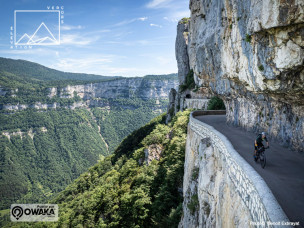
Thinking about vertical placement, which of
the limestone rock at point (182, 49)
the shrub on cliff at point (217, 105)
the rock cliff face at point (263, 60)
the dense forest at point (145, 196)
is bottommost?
the dense forest at point (145, 196)

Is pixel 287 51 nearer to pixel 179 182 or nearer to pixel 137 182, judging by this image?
pixel 179 182

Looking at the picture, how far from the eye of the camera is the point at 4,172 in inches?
5723

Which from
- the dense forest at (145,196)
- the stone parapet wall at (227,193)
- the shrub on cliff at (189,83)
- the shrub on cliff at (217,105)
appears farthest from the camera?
the shrub on cliff at (189,83)

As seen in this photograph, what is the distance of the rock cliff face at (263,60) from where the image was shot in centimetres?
807

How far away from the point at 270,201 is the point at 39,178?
171m

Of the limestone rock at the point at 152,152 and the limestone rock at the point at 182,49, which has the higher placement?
the limestone rock at the point at 182,49

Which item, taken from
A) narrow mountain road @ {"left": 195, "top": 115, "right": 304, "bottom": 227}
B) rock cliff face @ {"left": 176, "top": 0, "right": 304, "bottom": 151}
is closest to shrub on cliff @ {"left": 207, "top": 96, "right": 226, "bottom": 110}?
rock cliff face @ {"left": 176, "top": 0, "right": 304, "bottom": 151}

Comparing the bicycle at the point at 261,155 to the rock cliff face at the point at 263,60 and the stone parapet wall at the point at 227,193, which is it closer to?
the stone parapet wall at the point at 227,193

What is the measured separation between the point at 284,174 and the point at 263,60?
505 cm

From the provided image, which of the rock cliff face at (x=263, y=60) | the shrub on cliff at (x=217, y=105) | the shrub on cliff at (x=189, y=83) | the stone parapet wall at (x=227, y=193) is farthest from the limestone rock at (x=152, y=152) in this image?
the shrub on cliff at (x=189, y=83)

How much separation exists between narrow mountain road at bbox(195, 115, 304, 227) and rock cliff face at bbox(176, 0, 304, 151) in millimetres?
944

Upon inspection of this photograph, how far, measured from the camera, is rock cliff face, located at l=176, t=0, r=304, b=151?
8.07 metres

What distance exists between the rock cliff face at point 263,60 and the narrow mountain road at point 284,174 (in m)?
0.94

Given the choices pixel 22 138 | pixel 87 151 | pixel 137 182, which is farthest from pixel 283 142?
pixel 22 138
